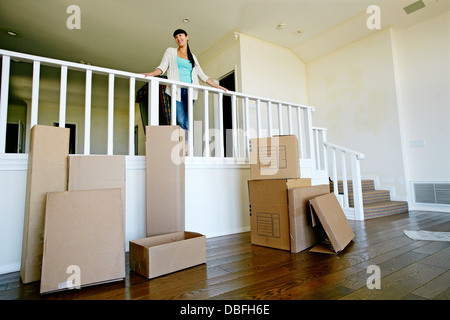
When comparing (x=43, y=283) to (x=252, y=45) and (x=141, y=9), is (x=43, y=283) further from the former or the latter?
(x=252, y=45)

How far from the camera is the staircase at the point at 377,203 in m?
3.01

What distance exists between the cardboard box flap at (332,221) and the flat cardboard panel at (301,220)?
0.32 ft

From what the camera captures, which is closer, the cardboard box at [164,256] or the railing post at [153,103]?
the cardboard box at [164,256]

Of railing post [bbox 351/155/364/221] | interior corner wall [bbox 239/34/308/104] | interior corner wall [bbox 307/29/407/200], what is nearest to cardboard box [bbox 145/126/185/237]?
railing post [bbox 351/155/364/221]

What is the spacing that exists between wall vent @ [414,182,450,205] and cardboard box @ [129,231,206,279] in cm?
366

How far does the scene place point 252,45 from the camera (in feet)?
14.2

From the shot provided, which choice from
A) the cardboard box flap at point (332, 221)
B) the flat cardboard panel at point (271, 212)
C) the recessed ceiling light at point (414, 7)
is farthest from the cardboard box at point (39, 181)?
the recessed ceiling light at point (414, 7)

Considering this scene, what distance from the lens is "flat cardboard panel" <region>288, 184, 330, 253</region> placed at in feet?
5.12

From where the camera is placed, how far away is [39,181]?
1220 millimetres

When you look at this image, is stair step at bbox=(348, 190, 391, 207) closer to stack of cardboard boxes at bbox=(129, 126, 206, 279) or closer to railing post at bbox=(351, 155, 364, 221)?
railing post at bbox=(351, 155, 364, 221)

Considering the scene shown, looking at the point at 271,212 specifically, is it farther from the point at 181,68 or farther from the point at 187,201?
the point at 181,68

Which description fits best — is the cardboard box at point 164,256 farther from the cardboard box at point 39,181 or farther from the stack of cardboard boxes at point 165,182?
the cardboard box at point 39,181

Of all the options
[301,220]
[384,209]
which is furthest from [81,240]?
[384,209]
